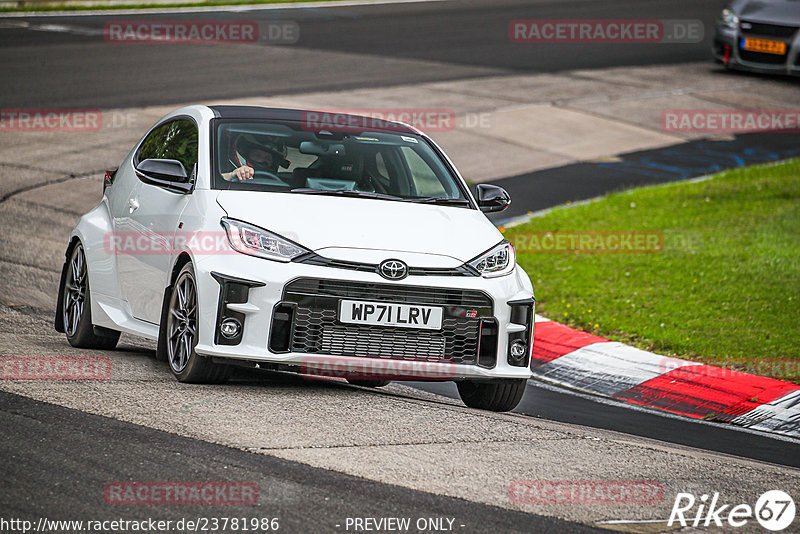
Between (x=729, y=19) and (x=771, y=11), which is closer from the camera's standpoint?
(x=771, y=11)

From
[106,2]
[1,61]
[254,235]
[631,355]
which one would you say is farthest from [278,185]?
[106,2]

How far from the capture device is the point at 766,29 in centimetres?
2139

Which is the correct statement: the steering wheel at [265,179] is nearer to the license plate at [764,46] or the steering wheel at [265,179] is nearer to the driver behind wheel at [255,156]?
the driver behind wheel at [255,156]

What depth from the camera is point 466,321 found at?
6.54 meters

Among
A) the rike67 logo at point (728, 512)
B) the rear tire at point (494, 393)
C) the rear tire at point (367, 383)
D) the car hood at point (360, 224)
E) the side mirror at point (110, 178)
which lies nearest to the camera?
the rike67 logo at point (728, 512)

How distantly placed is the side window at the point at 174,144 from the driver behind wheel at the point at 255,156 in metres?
0.27

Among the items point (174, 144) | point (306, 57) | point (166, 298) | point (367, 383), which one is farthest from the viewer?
point (306, 57)

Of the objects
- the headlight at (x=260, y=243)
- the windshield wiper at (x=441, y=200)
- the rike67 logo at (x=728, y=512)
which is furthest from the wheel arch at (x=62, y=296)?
the rike67 logo at (x=728, y=512)

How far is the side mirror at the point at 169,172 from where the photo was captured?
23.1 feet

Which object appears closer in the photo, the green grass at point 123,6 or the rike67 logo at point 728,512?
the rike67 logo at point 728,512

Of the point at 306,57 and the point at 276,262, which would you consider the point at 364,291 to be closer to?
the point at 276,262

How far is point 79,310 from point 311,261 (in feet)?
8.13

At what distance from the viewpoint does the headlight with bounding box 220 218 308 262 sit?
6379 millimetres

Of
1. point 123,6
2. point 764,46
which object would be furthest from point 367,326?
point 123,6
